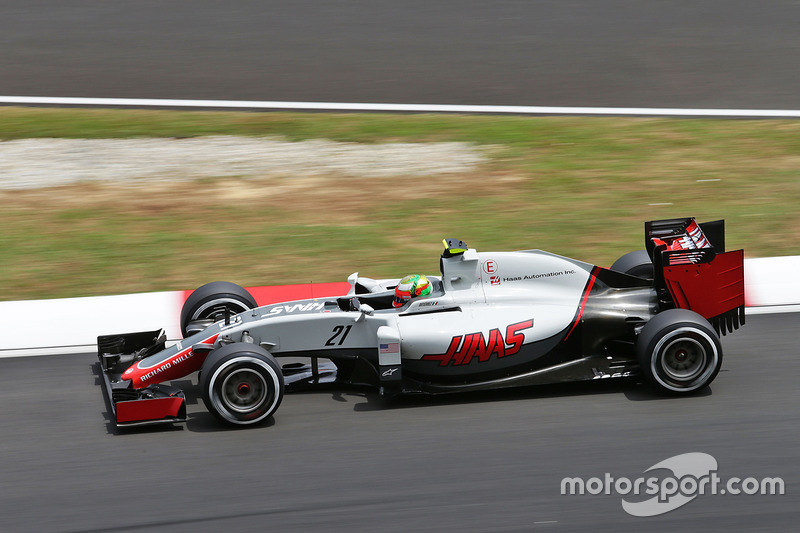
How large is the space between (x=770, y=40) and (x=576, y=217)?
822 centimetres

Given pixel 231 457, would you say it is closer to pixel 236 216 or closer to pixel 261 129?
pixel 236 216

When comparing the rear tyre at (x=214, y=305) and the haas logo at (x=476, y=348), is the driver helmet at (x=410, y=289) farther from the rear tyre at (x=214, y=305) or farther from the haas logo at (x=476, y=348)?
the rear tyre at (x=214, y=305)

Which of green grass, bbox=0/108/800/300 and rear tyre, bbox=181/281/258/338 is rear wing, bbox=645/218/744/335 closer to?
green grass, bbox=0/108/800/300

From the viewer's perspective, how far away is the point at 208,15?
19.5m

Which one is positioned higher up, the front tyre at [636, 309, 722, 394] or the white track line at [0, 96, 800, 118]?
the white track line at [0, 96, 800, 118]

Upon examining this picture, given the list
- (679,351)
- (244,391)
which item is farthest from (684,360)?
(244,391)

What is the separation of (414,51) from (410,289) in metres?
11.0

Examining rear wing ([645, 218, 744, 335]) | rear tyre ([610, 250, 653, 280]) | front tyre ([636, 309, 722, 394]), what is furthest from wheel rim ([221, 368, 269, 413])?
rear tyre ([610, 250, 653, 280])

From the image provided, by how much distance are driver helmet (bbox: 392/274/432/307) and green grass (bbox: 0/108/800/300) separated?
3.08 meters

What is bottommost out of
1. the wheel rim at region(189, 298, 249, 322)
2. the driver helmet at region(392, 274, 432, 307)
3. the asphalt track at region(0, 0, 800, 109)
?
the wheel rim at region(189, 298, 249, 322)

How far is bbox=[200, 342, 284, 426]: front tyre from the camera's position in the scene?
657 centimetres

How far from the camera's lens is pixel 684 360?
6926mm

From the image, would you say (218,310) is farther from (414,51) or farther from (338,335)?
(414,51)

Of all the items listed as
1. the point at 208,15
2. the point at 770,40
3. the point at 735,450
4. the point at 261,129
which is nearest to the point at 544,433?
the point at 735,450
